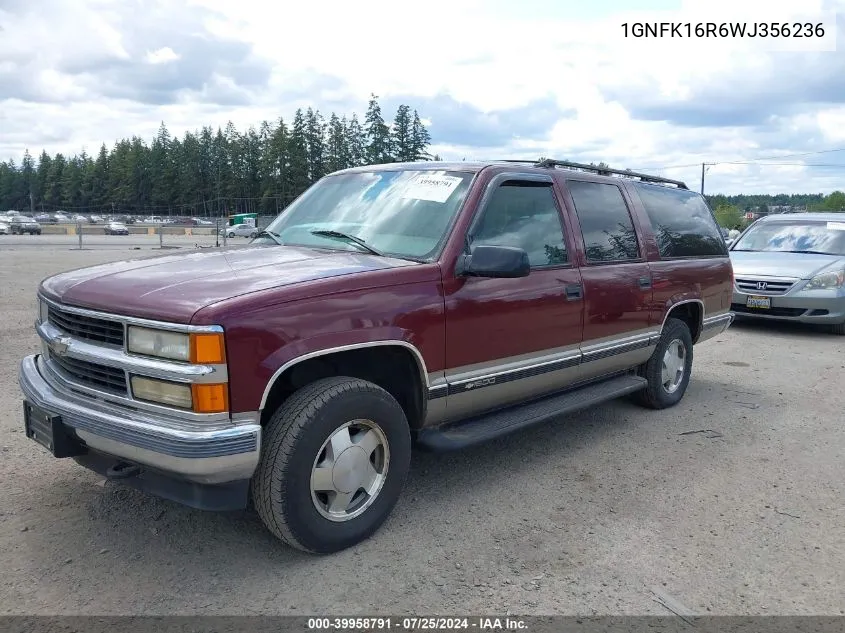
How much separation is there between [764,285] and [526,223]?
7.05 meters

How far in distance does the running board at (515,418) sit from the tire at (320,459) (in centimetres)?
34

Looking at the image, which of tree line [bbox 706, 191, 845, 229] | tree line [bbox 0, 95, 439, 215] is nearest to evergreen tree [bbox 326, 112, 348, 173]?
tree line [bbox 0, 95, 439, 215]

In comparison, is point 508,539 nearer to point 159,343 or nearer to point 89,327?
point 159,343

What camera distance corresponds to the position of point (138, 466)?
121 inches

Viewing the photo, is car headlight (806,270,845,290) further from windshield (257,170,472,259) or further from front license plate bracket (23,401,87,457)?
front license plate bracket (23,401,87,457)

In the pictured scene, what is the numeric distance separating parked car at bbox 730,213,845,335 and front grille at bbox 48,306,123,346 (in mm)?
9323

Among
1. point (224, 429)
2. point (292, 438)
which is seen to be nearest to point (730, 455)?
point (292, 438)

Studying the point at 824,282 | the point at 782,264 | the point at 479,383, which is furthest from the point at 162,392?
the point at 782,264

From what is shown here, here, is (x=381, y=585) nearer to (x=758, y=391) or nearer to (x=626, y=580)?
(x=626, y=580)

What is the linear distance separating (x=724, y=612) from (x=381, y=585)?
147cm

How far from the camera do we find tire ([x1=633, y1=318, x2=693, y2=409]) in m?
5.88

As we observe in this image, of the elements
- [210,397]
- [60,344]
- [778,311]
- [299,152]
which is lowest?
[778,311]

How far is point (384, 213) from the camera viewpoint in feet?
14.1

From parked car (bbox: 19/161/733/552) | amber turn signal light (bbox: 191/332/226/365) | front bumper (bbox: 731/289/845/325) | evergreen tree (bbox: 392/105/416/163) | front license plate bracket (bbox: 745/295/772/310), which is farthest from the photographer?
evergreen tree (bbox: 392/105/416/163)
